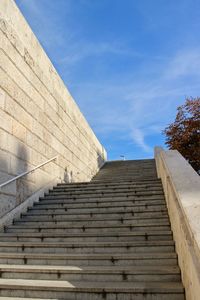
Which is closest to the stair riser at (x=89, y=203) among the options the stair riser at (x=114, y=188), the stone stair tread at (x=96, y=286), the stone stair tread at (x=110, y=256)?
the stair riser at (x=114, y=188)

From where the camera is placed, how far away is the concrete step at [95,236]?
4.62 metres

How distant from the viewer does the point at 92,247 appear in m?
4.40

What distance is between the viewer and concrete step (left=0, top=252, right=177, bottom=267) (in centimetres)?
388

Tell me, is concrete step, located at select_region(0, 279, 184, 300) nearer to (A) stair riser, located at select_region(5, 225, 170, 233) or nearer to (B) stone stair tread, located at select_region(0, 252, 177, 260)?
(B) stone stair tread, located at select_region(0, 252, 177, 260)

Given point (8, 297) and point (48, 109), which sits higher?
point (48, 109)

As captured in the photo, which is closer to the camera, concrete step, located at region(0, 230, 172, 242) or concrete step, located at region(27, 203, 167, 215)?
concrete step, located at region(0, 230, 172, 242)

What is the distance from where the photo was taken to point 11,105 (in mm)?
6145

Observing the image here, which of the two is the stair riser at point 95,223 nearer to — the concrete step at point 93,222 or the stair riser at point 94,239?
the concrete step at point 93,222

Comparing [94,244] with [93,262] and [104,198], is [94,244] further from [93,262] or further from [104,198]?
[104,198]

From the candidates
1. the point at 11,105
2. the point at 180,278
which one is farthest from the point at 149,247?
the point at 11,105

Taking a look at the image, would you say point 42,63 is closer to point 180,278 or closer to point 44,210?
point 44,210

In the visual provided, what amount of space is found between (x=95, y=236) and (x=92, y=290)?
1560 mm

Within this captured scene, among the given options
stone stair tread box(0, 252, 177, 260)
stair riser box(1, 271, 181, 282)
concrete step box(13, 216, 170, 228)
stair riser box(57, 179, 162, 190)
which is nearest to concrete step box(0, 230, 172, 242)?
concrete step box(13, 216, 170, 228)

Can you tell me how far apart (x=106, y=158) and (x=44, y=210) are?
44.0ft
